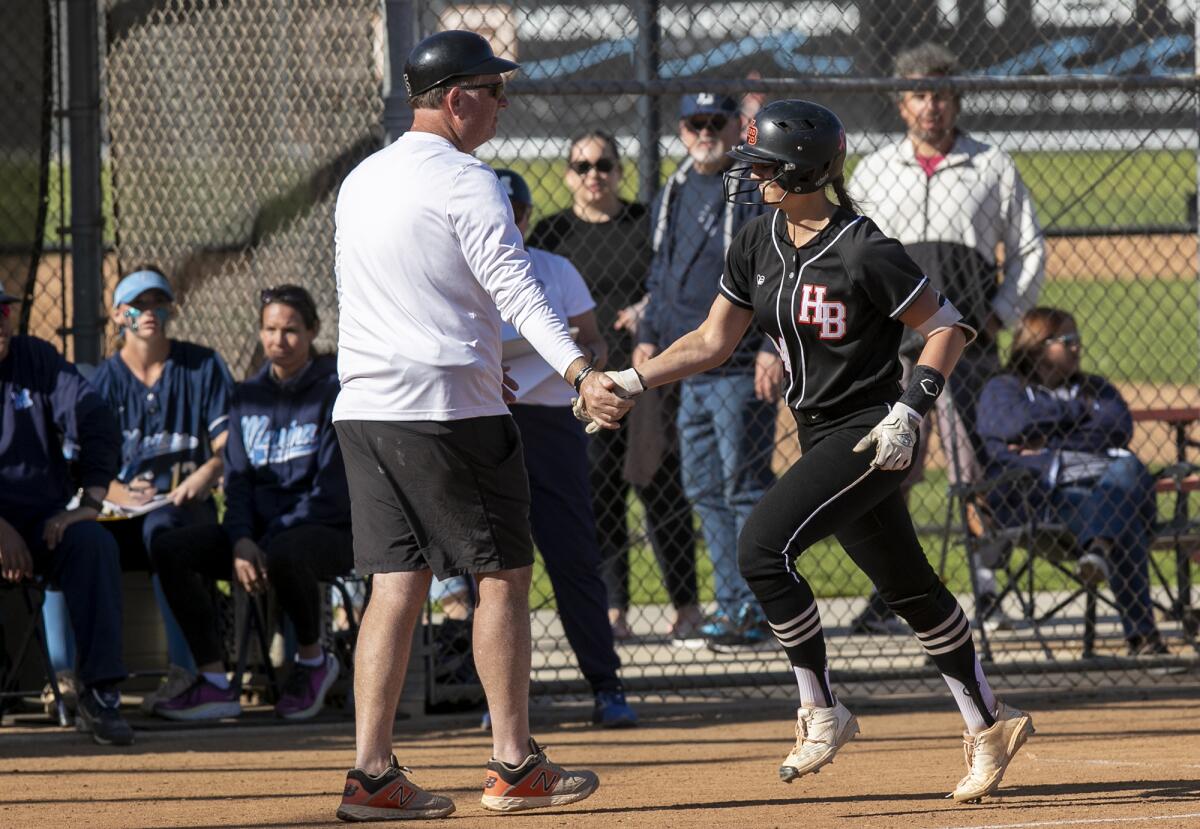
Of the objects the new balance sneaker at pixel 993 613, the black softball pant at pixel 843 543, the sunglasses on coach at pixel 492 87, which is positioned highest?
the sunglasses on coach at pixel 492 87

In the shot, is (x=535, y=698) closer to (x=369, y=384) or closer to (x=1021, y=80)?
(x=369, y=384)

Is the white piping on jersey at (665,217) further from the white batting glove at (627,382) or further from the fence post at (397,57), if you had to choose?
the white batting glove at (627,382)

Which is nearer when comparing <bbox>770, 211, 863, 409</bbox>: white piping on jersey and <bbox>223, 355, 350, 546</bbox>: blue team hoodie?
<bbox>770, 211, 863, 409</bbox>: white piping on jersey

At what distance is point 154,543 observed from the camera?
655 cm

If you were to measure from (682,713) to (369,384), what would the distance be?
2596 mm

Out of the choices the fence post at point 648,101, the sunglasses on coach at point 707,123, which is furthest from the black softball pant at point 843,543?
the sunglasses on coach at point 707,123

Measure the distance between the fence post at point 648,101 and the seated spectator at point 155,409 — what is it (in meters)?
2.04

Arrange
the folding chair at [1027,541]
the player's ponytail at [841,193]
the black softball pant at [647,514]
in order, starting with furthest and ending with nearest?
the black softball pant at [647,514] → the folding chair at [1027,541] → the player's ponytail at [841,193]

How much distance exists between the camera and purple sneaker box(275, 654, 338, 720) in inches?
255

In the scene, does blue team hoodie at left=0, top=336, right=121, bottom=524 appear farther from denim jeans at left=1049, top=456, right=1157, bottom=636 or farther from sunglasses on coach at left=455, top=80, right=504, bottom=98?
denim jeans at left=1049, top=456, right=1157, bottom=636

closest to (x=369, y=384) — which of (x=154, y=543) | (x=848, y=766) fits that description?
(x=848, y=766)

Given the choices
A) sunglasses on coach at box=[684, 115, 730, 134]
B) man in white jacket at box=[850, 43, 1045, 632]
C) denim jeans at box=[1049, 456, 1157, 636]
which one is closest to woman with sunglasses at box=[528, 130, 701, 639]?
sunglasses on coach at box=[684, 115, 730, 134]

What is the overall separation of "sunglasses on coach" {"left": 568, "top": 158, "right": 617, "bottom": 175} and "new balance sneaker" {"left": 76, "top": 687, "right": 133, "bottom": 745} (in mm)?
3016

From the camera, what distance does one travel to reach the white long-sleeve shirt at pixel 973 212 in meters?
7.43
